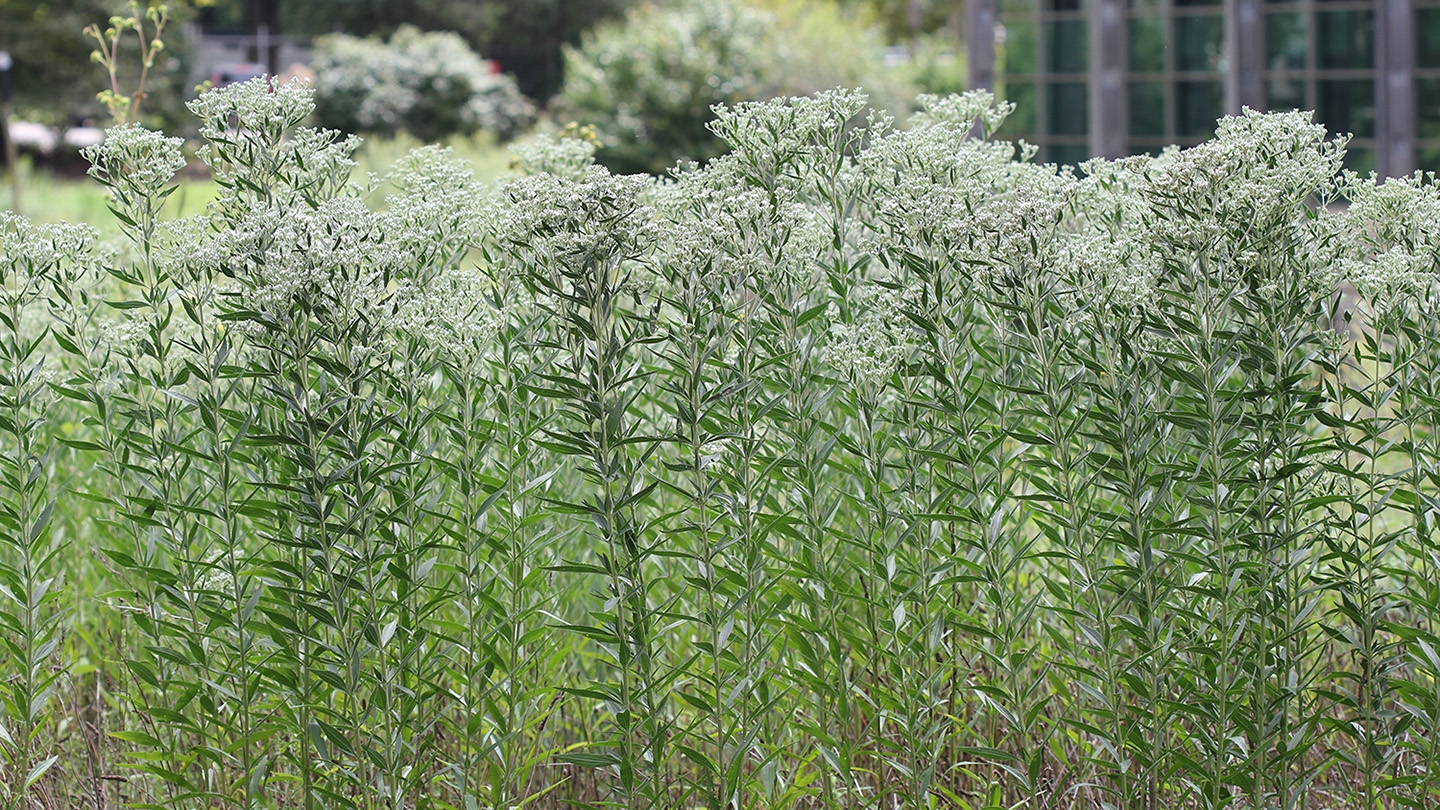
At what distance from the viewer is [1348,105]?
11.5m

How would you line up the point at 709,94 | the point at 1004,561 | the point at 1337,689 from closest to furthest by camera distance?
the point at 1004,561 → the point at 1337,689 → the point at 709,94

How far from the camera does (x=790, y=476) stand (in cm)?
264

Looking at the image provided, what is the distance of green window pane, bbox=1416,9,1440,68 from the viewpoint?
35.2 ft

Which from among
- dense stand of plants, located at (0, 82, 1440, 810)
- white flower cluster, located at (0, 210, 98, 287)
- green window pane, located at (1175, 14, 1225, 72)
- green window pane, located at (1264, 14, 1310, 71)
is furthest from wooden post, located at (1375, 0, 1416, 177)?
white flower cluster, located at (0, 210, 98, 287)

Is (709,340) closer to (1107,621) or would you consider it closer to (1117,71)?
(1107,621)

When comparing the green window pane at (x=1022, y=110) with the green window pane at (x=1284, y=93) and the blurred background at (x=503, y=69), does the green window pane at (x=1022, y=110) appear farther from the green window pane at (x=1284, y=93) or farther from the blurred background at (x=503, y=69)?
the blurred background at (x=503, y=69)

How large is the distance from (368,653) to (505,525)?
372 mm

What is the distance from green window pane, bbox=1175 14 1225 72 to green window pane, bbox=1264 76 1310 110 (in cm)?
55

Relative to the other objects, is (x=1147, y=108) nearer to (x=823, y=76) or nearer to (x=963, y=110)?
(x=823, y=76)

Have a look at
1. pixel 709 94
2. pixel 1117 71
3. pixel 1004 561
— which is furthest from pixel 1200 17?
pixel 1004 561

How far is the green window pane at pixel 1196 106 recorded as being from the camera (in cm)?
1235

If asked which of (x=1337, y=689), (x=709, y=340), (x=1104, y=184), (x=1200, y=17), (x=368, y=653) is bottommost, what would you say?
(x=1337, y=689)

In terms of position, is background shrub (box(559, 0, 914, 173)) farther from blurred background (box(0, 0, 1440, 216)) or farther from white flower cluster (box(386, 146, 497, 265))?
white flower cluster (box(386, 146, 497, 265))

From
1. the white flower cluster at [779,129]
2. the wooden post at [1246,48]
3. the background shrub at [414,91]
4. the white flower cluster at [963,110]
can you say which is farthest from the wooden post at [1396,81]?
the background shrub at [414,91]
